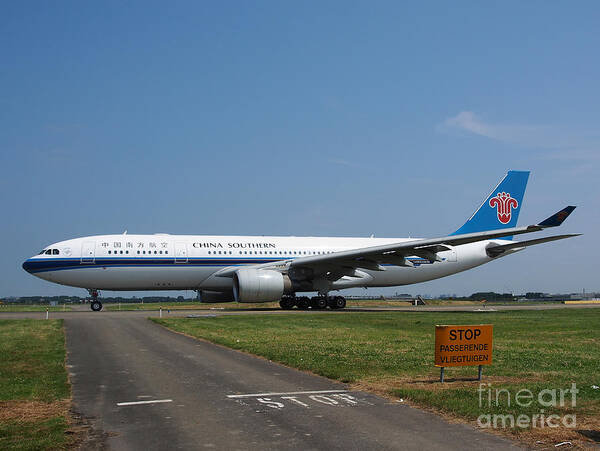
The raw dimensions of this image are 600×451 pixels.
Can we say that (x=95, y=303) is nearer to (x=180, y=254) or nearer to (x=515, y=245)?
(x=180, y=254)

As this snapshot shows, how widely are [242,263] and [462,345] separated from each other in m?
26.7

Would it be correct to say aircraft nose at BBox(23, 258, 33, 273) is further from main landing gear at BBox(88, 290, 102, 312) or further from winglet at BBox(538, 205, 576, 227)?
winglet at BBox(538, 205, 576, 227)

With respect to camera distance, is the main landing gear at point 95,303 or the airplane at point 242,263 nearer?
the airplane at point 242,263

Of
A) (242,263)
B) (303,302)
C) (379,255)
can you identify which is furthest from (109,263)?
(379,255)

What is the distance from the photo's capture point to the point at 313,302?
123ft

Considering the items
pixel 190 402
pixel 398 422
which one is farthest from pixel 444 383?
pixel 190 402

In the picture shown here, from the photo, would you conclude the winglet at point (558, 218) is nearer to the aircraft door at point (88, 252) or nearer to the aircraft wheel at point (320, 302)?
the aircraft wheel at point (320, 302)

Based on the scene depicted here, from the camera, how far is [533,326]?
23.0 m

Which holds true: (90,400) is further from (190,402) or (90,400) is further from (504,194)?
(504,194)

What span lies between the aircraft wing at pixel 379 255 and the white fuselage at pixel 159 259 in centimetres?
112

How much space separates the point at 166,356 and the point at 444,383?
6.99 meters

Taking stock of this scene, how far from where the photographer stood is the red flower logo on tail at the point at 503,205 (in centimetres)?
4191

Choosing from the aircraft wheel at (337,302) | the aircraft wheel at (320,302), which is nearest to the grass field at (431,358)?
the aircraft wheel at (320,302)

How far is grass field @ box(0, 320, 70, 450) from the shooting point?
7141mm
